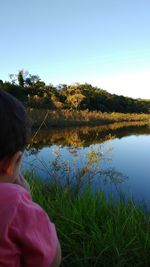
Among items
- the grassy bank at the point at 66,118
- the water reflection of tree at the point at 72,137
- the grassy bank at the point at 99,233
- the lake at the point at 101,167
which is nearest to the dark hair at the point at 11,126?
the grassy bank at the point at 99,233

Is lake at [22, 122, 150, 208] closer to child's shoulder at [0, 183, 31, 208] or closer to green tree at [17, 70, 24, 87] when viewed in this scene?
child's shoulder at [0, 183, 31, 208]

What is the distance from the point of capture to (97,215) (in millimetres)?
3051

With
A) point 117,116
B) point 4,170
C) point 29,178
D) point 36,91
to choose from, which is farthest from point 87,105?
point 4,170

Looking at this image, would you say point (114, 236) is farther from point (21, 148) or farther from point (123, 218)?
point (21, 148)

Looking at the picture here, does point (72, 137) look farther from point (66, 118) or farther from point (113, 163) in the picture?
point (66, 118)

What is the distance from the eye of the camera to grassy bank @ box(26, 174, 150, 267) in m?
2.40

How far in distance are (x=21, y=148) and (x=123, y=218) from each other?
2180 millimetres

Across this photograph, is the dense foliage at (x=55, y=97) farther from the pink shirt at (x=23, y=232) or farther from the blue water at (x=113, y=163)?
the pink shirt at (x=23, y=232)

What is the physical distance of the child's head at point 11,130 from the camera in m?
0.85

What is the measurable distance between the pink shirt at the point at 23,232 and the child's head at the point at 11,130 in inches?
3.0

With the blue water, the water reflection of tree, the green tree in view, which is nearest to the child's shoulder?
the blue water

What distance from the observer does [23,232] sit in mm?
828

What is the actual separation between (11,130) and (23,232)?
222mm

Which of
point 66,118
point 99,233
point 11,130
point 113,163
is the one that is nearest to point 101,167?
point 113,163
